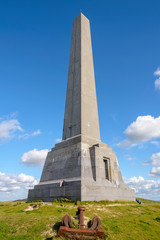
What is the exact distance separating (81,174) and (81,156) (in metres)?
1.99

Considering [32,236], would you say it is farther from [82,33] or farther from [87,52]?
[82,33]

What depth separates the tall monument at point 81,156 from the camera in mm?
16750

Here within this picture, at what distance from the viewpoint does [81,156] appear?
18.3 meters

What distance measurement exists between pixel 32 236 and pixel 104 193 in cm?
985

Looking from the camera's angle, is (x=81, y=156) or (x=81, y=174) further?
(x=81, y=156)

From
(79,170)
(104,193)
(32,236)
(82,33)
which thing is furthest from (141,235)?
(82,33)

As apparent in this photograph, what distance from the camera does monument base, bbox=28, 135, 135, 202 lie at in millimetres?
16078

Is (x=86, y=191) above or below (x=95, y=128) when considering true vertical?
below

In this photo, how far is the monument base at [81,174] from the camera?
633 inches

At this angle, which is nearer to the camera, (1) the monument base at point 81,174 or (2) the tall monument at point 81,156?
(1) the monument base at point 81,174

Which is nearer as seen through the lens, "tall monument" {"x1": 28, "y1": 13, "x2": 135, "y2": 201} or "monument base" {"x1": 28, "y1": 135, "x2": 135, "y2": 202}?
Result: "monument base" {"x1": 28, "y1": 135, "x2": 135, "y2": 202}

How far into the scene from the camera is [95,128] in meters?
23.1

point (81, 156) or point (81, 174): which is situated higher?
point (81, 156)

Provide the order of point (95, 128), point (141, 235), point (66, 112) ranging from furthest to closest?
1. point (66, 112)
2. point (95, 128)
3. point (141, 235)
